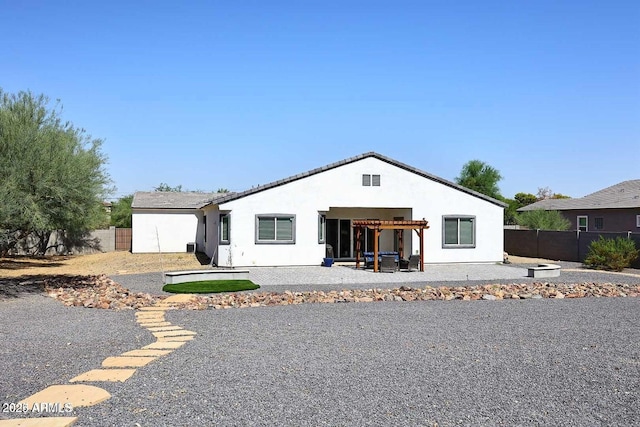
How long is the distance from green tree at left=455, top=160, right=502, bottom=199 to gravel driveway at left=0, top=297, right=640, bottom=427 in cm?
3582

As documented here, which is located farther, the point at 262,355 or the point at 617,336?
the point at 617,336

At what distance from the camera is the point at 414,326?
10.5m

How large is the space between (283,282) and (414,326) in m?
8.51

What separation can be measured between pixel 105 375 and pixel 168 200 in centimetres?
2944

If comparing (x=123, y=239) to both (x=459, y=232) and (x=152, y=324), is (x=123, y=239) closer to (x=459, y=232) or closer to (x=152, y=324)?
(x=459, y=232)

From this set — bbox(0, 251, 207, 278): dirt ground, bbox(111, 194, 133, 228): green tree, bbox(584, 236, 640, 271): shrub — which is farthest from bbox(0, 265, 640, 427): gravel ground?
bbox(111, 194, 133, 228): green tree

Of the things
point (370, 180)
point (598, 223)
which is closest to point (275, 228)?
point (370, 180)

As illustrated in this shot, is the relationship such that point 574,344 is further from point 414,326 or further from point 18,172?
point 18,172

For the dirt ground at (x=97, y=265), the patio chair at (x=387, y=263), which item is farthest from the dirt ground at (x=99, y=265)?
the patio chair at (x=387, y=263)

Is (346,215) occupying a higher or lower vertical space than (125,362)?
higher

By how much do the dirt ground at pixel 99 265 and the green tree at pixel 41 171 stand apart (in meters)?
5.98

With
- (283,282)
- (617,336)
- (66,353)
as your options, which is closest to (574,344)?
(617,336)

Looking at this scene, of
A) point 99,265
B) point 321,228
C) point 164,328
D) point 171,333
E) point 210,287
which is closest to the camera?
point 171,333

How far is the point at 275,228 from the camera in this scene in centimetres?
2400
